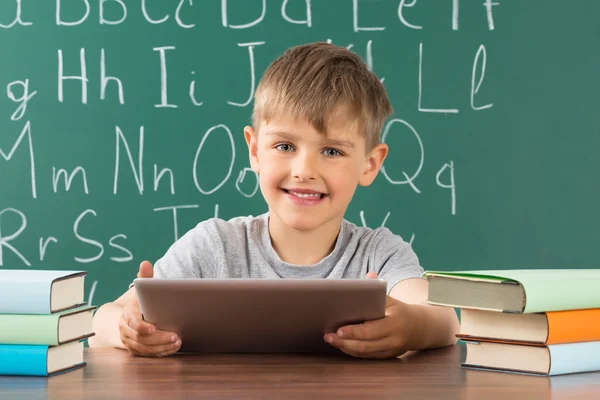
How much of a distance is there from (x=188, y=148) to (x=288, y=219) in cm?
116

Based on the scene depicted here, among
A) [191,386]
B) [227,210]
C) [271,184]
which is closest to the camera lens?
[191,386]

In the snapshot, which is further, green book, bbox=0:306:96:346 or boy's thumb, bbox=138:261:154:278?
boy's thumb, bbox=138:261:154:278

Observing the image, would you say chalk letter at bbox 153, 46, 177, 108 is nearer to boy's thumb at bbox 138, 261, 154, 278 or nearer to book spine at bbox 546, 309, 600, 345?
boy's thumb at bbox 138, 261, 154, 278

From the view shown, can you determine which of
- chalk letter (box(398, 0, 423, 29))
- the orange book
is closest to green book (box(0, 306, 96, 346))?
the orange book

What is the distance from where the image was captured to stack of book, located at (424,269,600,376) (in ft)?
2.77

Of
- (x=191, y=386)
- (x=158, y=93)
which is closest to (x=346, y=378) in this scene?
(x=191, y=386)

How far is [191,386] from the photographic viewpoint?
2.65 feet

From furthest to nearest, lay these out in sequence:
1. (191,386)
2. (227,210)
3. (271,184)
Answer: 1. (227,210)
2. (271,184)
3. (191,386)

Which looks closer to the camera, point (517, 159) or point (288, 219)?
point (288, 219)

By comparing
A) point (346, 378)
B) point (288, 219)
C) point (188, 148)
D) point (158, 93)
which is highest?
point (158, 93)

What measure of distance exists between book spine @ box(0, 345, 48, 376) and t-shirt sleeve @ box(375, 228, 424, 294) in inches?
28.6

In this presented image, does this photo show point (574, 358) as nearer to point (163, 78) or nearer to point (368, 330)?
point (368, 330)

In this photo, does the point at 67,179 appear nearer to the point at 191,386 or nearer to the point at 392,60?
the point at 392,60

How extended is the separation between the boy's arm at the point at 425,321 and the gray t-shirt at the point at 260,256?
5.9 inches
